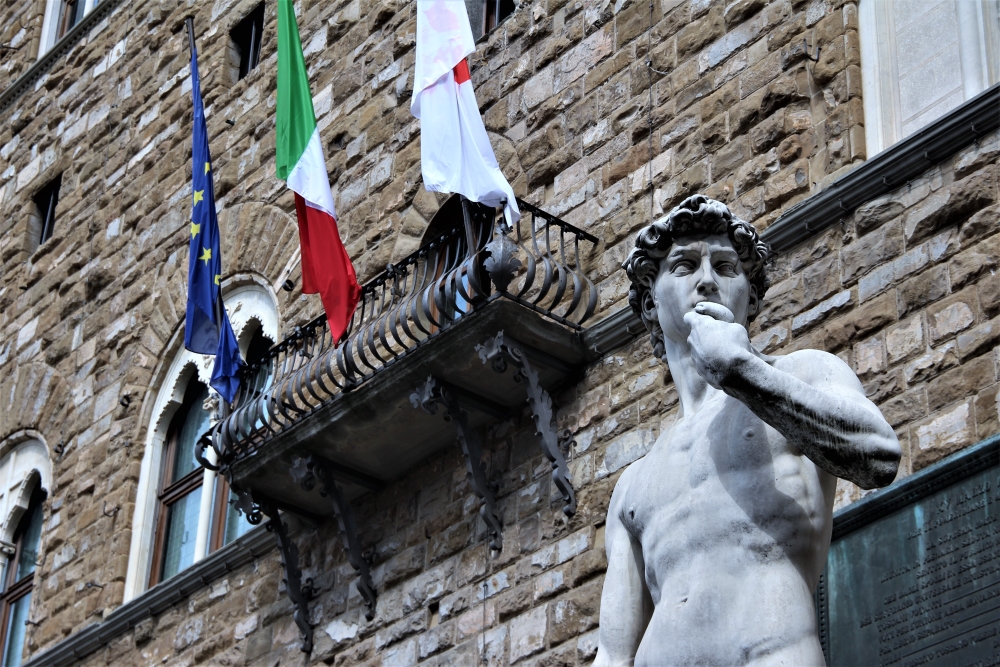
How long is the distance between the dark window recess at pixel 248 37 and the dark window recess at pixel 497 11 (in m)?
2.49

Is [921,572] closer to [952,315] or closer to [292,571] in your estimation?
[952,315]

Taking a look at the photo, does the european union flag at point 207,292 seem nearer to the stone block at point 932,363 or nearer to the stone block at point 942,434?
the stone block at point 932,363

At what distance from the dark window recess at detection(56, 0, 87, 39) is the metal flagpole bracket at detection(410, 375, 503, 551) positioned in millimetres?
8795

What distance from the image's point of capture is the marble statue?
4.29m

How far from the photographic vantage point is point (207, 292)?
11.3 meters

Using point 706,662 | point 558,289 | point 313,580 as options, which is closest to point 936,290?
point 558,289

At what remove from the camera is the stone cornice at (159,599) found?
10898mm

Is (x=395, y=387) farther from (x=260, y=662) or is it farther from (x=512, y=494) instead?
(x=260, y=662)

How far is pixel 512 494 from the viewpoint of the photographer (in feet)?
30.4

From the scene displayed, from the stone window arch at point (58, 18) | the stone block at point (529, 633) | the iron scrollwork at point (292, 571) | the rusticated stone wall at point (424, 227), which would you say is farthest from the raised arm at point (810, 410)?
the stone window arch at point (58, 18)

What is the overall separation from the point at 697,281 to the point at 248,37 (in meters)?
9.37

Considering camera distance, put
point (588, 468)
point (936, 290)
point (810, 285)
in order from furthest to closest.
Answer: point (588, 468)
point (810, 285)
point (936, 290)

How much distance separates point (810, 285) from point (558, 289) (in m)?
1.36

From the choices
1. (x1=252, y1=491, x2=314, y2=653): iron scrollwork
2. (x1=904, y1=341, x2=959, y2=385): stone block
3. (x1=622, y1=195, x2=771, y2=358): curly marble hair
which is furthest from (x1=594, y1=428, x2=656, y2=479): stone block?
(x1=622, y1=195, x2=771, y2=358): curly marble hair
